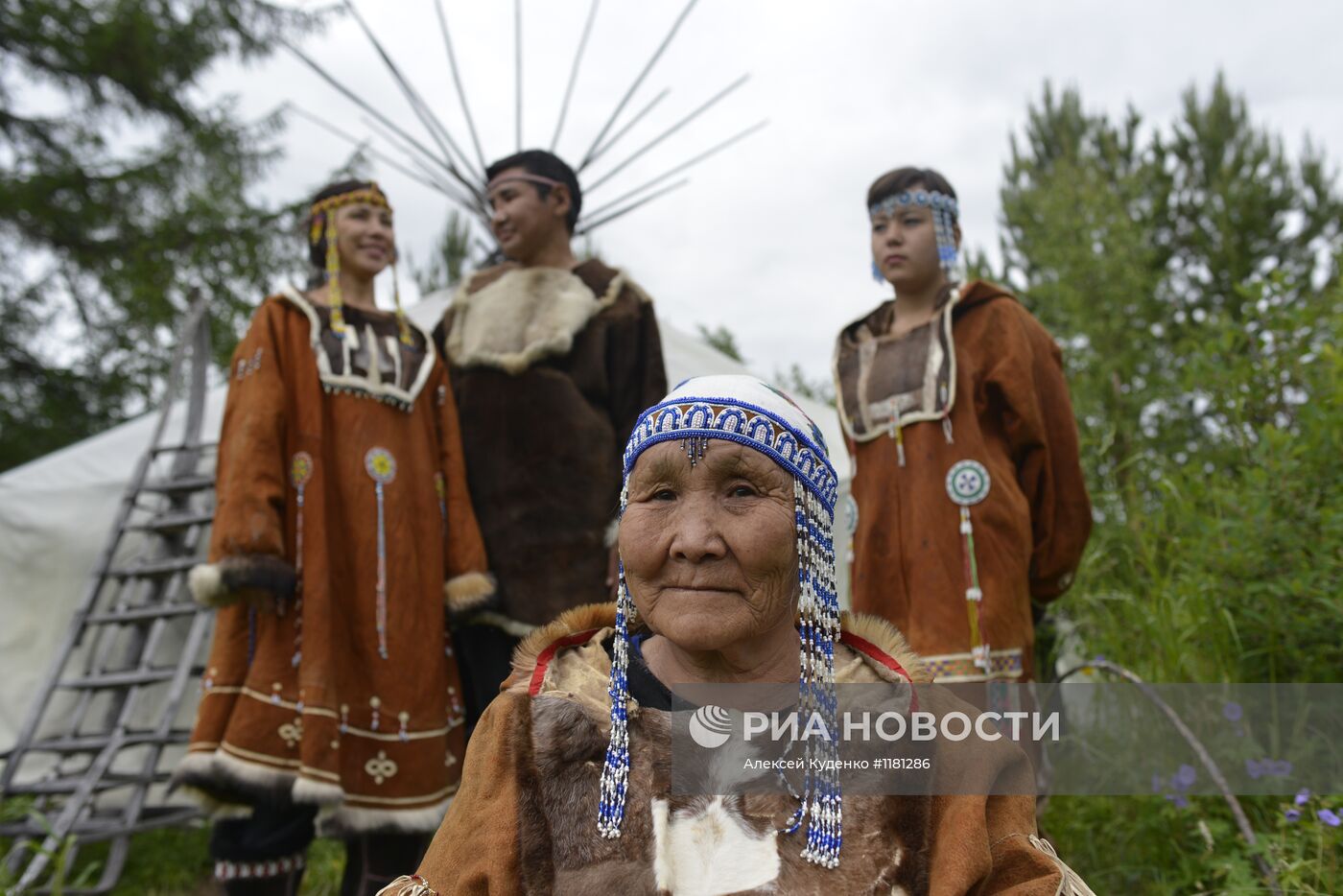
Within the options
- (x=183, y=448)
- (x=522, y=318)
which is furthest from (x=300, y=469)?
(x=183, y=448)

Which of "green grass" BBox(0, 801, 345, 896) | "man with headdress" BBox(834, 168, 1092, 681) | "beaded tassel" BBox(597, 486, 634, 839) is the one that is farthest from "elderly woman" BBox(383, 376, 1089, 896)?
"green grass" BBox(0, 801, 345, 896)

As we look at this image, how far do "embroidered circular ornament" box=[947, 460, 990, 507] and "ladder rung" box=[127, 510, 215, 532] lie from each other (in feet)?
10.2

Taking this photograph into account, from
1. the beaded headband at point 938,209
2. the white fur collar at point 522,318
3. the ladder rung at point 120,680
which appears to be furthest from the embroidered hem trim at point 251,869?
the beaded headband at point 938,209

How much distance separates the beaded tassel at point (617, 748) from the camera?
4.93ft

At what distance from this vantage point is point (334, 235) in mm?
3348

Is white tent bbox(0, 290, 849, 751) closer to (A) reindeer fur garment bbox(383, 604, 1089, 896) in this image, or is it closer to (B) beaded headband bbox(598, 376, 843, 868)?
(B) beaded headband bbox(598, 376, 843, 868)

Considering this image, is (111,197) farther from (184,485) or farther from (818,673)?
(818,673)

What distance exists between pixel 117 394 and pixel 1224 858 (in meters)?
9.14

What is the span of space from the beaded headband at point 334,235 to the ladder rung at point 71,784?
1857mm

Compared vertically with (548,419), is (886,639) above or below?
below

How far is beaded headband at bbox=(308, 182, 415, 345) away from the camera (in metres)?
3.27

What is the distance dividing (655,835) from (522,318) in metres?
2.26

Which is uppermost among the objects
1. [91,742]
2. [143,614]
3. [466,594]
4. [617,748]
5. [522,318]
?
[522,318]

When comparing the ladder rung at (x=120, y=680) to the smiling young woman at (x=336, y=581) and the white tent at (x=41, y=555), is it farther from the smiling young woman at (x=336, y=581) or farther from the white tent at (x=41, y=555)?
the smiling young woman at (x=336, y=581)
